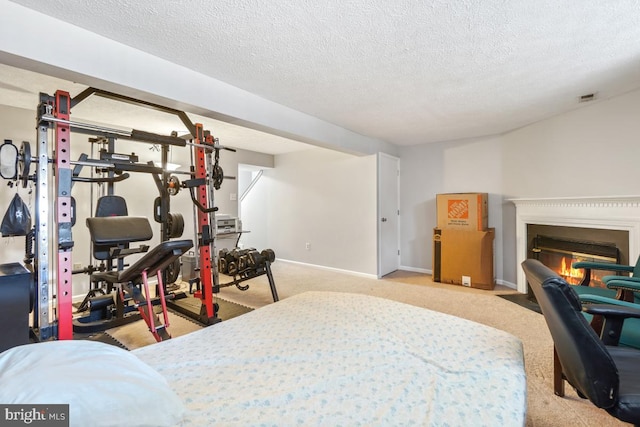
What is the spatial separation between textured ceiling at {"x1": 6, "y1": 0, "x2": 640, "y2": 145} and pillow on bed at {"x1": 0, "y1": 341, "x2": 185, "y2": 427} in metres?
1.67

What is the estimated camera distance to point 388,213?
4855mm

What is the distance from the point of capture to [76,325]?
2.43m

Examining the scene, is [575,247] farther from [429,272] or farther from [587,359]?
[587,359]

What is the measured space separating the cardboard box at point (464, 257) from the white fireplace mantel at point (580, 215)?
1.18 feet

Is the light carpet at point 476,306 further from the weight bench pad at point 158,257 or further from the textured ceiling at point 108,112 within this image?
the textured ceiling at point 108,112

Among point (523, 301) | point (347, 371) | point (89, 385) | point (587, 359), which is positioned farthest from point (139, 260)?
point (523, 301)

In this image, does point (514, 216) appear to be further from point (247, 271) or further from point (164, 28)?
point (164, 28)

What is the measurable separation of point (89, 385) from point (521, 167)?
15.2 ft

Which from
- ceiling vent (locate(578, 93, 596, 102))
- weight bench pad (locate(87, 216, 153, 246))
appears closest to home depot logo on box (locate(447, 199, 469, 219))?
ceiling vent (locate(578, 93, 596, 102))

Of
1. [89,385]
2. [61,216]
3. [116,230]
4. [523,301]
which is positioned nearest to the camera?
[89,385]

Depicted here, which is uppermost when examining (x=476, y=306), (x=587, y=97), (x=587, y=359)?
(x=587, y=97)

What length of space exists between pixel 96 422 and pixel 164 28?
199cm

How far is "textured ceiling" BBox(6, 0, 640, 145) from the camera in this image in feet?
5.09

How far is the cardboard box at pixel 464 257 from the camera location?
153 inches
